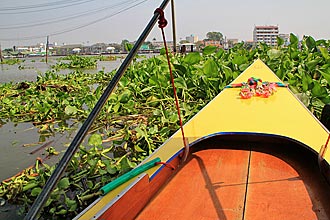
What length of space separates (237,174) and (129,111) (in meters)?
1.96

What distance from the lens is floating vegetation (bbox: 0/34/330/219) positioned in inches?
71.4

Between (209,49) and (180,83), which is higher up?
(209,49)

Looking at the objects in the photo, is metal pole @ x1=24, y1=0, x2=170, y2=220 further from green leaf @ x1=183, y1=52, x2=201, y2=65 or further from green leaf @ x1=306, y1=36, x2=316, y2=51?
green leaf @ x1=306, y1=36, x2=316, y2=51

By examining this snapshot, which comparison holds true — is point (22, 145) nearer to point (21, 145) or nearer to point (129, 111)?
point (21, 145)

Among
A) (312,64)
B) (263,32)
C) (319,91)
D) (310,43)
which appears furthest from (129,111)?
(263,32)

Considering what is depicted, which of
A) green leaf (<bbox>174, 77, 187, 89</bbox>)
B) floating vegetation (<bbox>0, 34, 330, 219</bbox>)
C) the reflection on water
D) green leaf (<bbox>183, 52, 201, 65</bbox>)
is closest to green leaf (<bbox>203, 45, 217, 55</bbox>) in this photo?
floating vegetation (<bbox>0, 34, 330, 219</bbox>)

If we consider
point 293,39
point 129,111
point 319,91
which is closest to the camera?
point 319,91

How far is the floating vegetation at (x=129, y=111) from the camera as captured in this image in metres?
1.81

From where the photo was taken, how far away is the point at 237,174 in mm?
1540

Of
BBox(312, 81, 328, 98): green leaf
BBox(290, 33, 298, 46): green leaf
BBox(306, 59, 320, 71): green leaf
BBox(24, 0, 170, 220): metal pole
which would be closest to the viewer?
BBox(24, 0, 170, 220): metal pole

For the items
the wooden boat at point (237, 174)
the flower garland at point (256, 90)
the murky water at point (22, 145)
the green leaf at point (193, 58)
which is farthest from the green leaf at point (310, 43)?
the murky water at point (22, 145)

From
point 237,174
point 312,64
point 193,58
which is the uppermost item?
point 193,58

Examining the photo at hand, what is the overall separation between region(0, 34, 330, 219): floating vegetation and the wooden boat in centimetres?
44

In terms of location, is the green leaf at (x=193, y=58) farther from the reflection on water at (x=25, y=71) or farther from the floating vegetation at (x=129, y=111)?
the reflection on water at (x=25, y=71)
